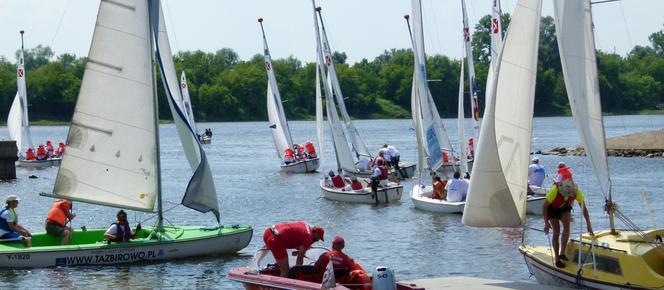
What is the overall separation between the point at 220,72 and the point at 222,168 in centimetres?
10766

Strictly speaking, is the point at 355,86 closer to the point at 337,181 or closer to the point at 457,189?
the point at 337,181

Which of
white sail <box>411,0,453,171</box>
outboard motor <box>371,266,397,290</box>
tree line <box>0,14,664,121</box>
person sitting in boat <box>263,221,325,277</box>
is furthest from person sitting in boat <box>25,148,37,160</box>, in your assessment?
tree line <box>0,14,664,121</box>

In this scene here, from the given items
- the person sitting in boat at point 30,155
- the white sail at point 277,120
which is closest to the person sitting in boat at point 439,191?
the white sail at point 277,120

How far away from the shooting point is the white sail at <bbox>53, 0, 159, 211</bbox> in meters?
27.0

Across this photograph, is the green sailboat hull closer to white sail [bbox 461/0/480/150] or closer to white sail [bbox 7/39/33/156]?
white sail [bbox 461/0/480/150]

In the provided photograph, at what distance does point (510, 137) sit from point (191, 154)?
8.58 m

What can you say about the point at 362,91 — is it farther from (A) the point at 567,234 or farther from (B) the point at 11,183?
(A) the point at 567,234

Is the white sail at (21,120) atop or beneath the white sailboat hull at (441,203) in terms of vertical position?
atop

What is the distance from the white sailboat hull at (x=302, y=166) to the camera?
194 feet

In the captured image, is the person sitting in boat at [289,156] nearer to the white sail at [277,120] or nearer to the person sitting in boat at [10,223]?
the white sail at [277,120]

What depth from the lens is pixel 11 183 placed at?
5259cm

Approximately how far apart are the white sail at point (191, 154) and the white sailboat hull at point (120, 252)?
71cm

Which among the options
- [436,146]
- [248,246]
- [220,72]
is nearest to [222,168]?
[436,146]

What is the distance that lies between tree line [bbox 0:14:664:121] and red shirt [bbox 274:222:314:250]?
113m
